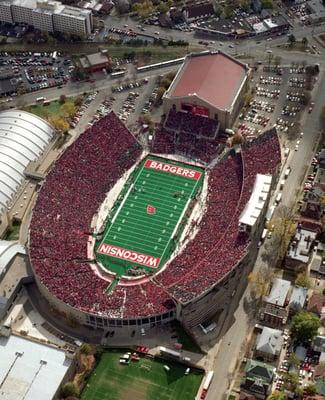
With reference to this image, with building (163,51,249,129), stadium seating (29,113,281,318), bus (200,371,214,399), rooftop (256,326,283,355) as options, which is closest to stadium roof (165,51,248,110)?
building (163,51,249,129)

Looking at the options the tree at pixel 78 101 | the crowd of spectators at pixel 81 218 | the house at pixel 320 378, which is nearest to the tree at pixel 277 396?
the house at pixel 320 378

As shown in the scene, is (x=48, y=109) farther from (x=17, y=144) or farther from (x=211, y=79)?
(x=211, y=79)

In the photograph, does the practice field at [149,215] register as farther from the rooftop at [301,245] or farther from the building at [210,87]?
the rooftop at [301,245]

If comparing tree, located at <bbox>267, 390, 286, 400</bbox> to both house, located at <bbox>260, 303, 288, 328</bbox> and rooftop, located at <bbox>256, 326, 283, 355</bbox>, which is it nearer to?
rooftop, located at <bbox>256, 326, 283, 355</bbox>

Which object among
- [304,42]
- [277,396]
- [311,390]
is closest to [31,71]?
[304,42]

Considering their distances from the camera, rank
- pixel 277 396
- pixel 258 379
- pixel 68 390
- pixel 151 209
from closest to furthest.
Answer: pixel 277 396 → pixel 68 390 → pixel 258 379 → pixel 151 209

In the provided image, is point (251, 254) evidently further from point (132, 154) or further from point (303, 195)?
point (132, 154)
